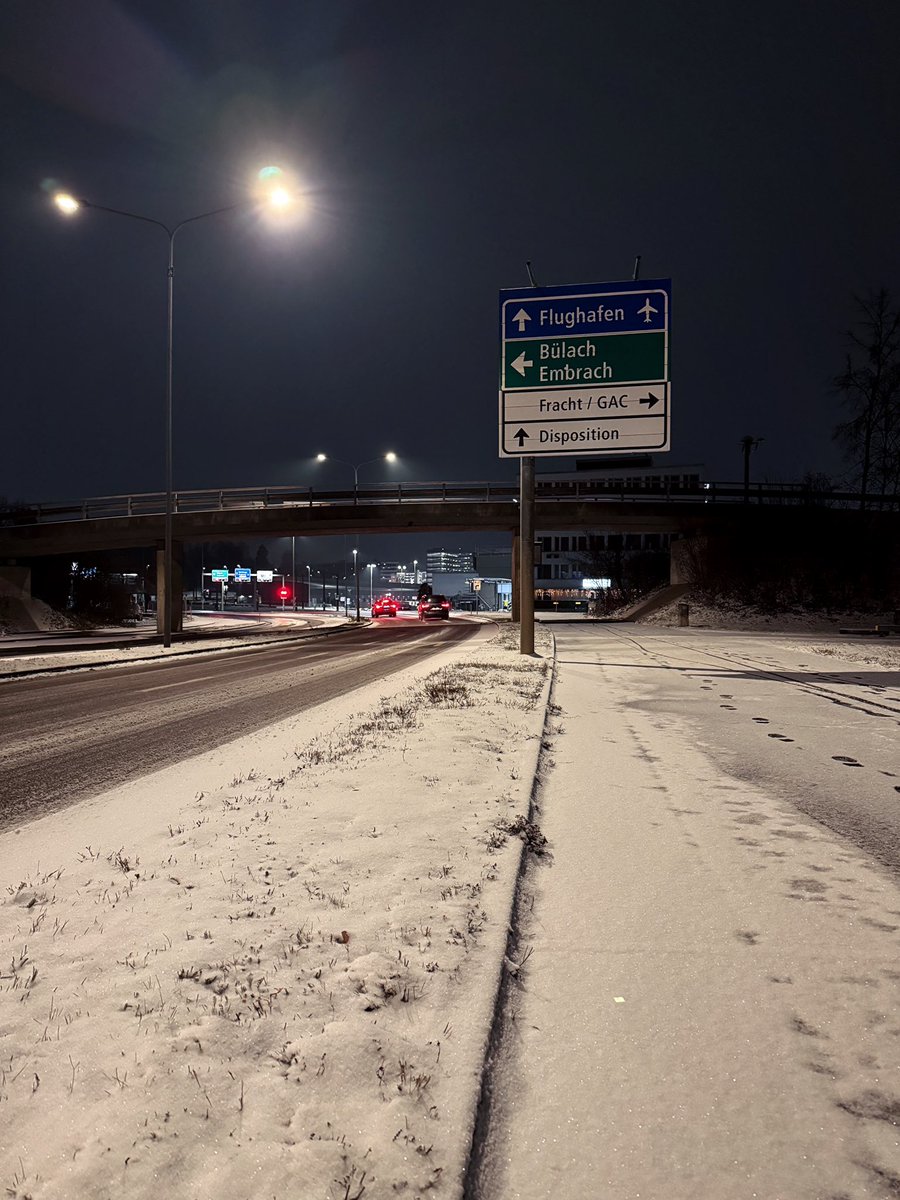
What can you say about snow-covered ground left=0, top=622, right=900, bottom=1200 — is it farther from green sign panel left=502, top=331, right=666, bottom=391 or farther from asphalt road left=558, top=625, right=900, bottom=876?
green sign panel left=502, top=331, right=666, bottom=391

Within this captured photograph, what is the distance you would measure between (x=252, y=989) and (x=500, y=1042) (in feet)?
3.04

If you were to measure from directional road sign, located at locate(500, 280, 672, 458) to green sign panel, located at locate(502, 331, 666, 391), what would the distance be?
0.07 ft

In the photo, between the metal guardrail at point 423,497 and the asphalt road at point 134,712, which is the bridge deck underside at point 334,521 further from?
the asphalt road at point 134,712

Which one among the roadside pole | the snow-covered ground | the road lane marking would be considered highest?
the roadside pole

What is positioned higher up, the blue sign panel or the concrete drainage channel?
the blue sign panel

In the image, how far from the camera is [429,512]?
39656 mm

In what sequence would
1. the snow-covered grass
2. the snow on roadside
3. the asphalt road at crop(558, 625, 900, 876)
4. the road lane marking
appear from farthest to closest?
the snow-covered grass
the snow on roadside
the road lane marking
the asphalt road at crop(558, 625, 900, 876)

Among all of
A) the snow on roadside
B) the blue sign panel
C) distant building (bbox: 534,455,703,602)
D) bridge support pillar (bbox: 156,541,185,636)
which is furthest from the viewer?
distant building (bbox: 534,455,703,602)

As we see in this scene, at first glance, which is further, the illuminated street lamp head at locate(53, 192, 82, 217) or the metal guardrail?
the metal guardrail

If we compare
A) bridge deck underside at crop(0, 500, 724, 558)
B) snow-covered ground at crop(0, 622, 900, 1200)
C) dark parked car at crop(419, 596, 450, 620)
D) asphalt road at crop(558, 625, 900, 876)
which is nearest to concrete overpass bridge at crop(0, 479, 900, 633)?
bridge deck underside at crop(0, 500, 724, 558)

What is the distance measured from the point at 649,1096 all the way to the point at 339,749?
17.2 ft

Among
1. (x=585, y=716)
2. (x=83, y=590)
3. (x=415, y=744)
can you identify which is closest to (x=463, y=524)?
(x=83, y=590)

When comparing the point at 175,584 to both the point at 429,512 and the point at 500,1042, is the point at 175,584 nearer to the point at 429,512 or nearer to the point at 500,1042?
the point at 429,512

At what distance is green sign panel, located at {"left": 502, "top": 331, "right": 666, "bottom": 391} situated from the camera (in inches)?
605
